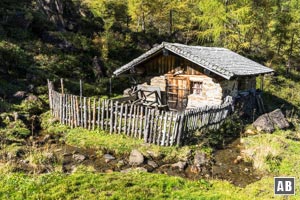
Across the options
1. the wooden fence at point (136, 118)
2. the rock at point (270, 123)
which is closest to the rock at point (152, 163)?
the wooden fence at point (136, 118)

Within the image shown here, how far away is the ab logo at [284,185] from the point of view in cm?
866

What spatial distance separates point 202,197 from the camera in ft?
25.1

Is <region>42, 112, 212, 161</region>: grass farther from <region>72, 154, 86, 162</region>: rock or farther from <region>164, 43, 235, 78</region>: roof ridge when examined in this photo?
<region>164, 43, 235, 78</region>: roof ridge

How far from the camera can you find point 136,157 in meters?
11.2

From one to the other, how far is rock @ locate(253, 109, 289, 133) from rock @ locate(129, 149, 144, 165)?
287 inches

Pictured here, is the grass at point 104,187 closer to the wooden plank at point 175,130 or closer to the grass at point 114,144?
the grass at point 114,144

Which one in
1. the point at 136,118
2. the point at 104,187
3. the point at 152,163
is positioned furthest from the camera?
the point at 136,118

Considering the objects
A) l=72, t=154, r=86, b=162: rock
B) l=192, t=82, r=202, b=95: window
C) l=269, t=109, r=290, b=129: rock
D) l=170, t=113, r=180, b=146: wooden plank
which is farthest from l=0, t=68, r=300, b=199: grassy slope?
l=192, t=82, r=202, b=95: window

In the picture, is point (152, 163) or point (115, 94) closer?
point (152, 163)

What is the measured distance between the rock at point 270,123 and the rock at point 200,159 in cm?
523

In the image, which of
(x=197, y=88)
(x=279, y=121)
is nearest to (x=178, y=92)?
(x=197, y=88)

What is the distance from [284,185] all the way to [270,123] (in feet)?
22.5

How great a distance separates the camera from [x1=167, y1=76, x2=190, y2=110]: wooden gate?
18497 millimetres

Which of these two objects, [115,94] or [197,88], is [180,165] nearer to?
[197,88]
